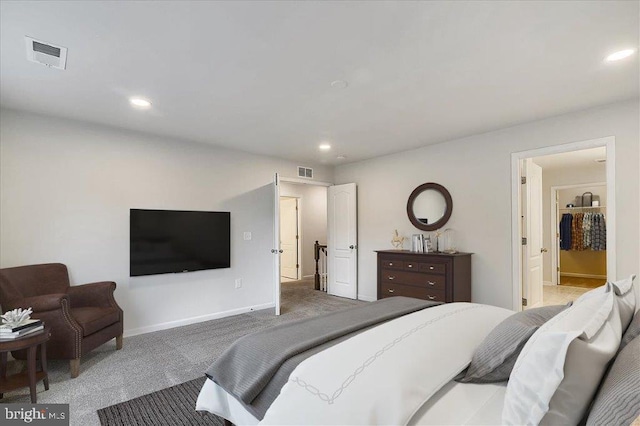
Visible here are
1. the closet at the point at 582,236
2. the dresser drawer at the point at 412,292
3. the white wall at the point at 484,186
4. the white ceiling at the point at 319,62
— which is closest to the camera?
the white ceiling at the point at 319,62

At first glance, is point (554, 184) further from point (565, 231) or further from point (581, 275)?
point (581, 275)

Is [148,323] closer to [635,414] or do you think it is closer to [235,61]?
[235,61]

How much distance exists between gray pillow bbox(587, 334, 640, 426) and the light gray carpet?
2.71m

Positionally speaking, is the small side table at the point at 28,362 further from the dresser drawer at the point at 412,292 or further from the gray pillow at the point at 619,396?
the dresser drawer at the point at 412,292

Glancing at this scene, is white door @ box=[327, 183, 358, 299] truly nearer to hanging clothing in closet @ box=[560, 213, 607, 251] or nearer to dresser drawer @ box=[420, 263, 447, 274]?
dresser drawer @ box=[420, 263, 447, 274]

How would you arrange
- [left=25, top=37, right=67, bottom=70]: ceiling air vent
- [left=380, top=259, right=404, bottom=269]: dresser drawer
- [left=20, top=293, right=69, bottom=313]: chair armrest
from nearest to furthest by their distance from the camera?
[left=25, top=37, right=67, bottom=70]: ceiling air vent, [left=20, top=293, right=69, bottom=313]: chair armrest, [left=380, top=259, right=404, bottom=269]: dresser drawer

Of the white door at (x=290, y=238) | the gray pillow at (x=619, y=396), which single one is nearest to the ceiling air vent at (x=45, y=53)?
the gray pillow at (x=619, y=396)

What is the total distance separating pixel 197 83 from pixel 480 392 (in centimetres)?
282

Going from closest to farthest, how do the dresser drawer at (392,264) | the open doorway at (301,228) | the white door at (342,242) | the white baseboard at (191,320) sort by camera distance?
the white baseboard at (191,320) → the dresser drawer at (392,264) → the white door at (342,242) → the open doorway at (301,228)

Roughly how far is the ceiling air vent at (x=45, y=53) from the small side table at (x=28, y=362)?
2002 millimetres

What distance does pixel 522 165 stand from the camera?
387 centimetres

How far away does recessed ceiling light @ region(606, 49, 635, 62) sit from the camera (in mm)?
2211

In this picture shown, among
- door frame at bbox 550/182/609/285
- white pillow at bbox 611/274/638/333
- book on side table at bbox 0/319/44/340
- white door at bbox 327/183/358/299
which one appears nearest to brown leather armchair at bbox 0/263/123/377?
book on side table at bbox 0/319/44/340

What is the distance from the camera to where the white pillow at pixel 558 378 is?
2.80ft
